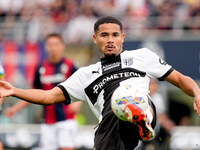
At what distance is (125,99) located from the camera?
5051mm

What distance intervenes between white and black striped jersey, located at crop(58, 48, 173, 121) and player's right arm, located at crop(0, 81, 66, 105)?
9 centimetres

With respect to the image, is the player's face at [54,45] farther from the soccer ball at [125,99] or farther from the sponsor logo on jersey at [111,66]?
the soccer ball at [125,99]

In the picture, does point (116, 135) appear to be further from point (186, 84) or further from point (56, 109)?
point (56, 109)

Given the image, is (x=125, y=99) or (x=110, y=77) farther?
(x=110, y=77)

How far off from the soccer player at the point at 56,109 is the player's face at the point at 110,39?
342cm

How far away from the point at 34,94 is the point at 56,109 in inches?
143

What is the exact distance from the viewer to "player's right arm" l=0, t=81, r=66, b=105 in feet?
17.4

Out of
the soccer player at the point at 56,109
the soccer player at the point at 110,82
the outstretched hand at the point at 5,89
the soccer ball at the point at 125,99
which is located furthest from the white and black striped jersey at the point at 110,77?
the soccer player at the point at 56,109

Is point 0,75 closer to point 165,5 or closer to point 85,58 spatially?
point 85,58

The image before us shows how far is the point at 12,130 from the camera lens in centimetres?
1281

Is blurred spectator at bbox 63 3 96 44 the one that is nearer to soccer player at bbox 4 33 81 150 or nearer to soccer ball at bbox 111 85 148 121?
soccer player at bbox 4 33 81 150

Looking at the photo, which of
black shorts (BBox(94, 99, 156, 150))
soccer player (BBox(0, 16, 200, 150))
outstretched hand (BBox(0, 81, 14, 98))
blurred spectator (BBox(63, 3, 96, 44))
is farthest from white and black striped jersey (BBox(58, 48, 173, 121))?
blurred spectator (BBox(63, 3, 96, 44))

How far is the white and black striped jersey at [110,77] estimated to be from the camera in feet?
18.6

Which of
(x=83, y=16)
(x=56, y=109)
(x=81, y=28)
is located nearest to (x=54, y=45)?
(x=56, y=109)
